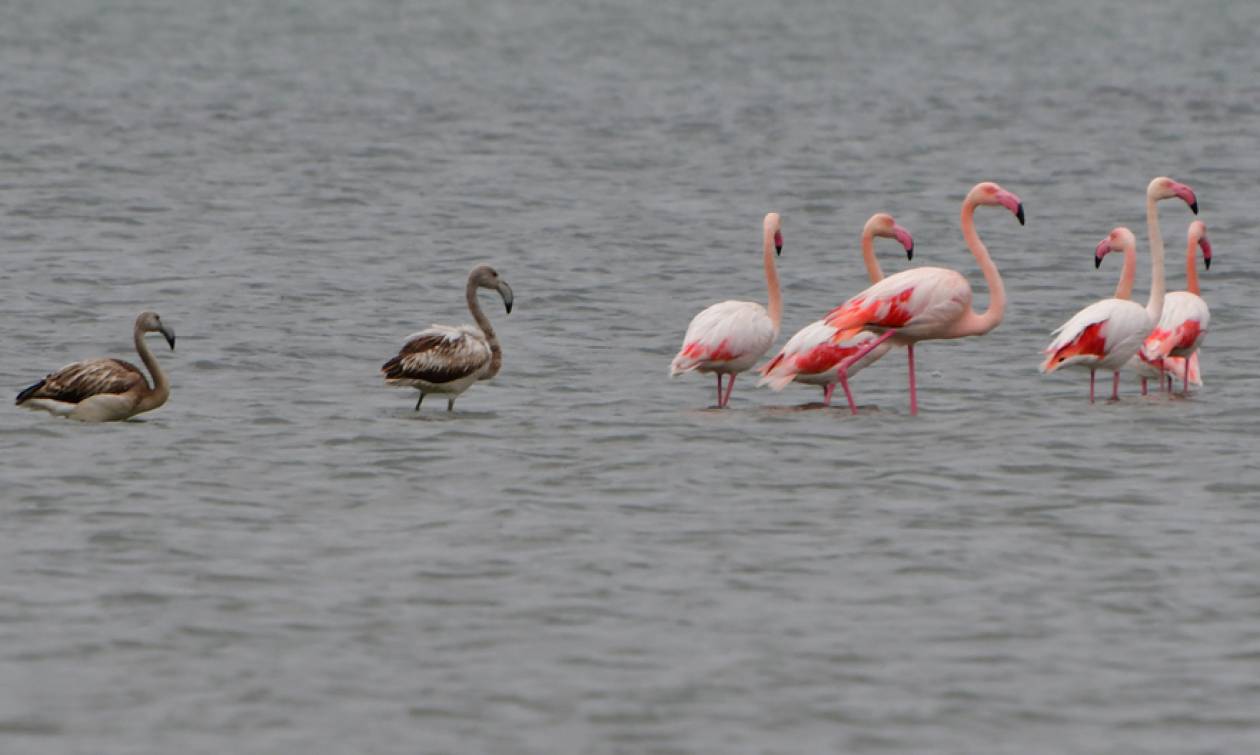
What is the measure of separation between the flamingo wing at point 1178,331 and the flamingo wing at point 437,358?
13.5ft

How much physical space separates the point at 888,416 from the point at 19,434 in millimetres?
5143

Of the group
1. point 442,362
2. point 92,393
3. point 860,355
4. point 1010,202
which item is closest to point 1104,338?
point 1010,202

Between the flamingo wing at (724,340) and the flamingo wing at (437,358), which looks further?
the flamingo wing at (724,340)

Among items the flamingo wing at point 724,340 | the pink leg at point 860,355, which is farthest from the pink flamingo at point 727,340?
the pink leg at point 860,355

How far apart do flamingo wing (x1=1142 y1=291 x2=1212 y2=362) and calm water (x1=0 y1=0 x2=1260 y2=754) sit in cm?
41

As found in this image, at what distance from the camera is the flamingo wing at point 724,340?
1423cm

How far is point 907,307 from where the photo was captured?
1427 cm

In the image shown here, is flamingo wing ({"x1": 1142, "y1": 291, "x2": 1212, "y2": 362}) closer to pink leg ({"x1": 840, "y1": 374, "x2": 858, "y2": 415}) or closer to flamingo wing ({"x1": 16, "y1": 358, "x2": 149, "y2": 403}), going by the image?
pink leg ({"x1": 840, "y1": 374, "x2": 858, "y2": 415})

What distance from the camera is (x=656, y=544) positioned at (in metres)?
10.9

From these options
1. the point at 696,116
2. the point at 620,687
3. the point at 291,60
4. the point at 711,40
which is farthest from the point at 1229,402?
the point at 711,40

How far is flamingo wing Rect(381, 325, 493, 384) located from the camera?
14.0m

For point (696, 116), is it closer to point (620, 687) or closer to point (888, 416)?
point (888, 416)

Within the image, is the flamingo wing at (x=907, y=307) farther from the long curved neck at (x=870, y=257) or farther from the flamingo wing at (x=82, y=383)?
the flamingo wing at (x=82, y=383)

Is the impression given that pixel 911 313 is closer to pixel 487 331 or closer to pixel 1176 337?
pixel 1176 337
